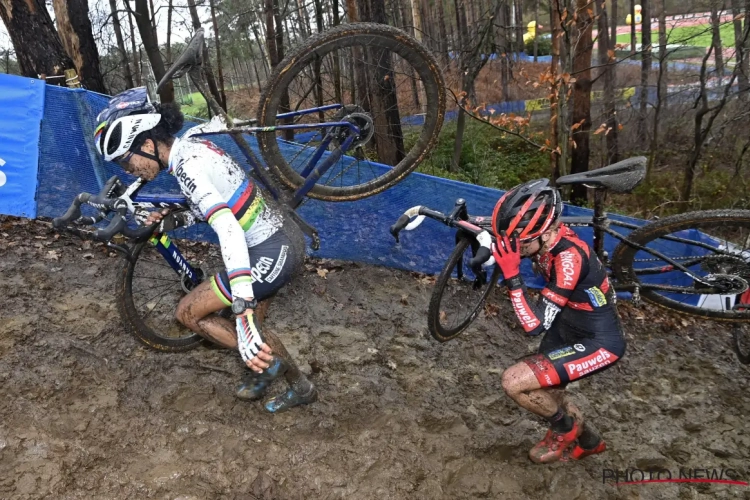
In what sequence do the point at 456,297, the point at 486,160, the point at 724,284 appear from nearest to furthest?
the point at 724,284, the point at 456,297, the point at 486,160

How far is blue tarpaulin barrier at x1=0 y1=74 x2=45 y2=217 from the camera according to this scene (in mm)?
4809

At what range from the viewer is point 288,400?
3.67 metres

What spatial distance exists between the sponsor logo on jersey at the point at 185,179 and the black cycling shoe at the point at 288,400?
1.70 meters

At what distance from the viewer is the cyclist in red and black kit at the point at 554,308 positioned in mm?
3244

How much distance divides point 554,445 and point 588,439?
0.29 m

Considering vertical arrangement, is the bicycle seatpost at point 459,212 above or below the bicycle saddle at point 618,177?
below

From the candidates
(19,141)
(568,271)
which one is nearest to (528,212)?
(568,271)

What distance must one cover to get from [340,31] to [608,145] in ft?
47.5

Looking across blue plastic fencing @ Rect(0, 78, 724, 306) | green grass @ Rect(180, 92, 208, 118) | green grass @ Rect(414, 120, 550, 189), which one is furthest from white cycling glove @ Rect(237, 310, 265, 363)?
green grass @ Rect(180, 92, 208, 118)

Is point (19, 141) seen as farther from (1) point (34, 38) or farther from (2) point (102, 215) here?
(2) point (102, 215)

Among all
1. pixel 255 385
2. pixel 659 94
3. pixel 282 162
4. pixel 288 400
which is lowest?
pixel 288 400

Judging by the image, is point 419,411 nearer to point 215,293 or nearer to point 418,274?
point 215,293

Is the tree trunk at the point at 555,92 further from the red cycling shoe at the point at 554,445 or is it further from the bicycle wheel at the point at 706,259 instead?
the red cycling shoe at the point at 554,445

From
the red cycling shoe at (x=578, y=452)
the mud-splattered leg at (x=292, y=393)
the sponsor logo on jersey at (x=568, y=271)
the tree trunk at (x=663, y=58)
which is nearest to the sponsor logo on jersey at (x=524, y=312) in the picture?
the sponsor logo on jersey at (x=568, y=271)
